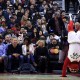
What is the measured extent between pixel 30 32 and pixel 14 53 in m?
2.77

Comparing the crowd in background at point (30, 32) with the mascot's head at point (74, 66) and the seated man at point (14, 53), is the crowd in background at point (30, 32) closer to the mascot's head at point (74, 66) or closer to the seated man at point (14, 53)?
the seated man at point (14, 53)

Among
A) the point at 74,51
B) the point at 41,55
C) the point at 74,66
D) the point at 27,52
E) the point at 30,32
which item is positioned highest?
the point at 30,32

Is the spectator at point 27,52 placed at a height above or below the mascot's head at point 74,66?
above

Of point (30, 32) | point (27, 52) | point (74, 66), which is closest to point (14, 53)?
point (27, 52)

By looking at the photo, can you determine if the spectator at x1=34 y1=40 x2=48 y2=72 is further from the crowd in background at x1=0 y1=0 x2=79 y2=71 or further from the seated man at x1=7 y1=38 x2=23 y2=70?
the seated man at x1=7 y1=38 x2=23 y2=70

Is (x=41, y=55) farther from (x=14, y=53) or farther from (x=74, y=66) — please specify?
(x=74, y=66)

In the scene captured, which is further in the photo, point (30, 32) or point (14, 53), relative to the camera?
point (30, 32)

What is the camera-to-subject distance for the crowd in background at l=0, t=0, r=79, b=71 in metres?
15.7

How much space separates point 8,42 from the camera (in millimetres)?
16578

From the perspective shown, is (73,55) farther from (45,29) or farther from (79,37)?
(45,29)

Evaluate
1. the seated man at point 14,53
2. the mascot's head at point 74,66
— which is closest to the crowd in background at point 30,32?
the seated man at point 14,53

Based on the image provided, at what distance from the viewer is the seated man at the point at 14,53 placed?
15578 mm

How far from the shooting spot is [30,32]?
1834 cm

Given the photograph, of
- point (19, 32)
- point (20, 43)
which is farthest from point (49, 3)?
point (20, 43)
